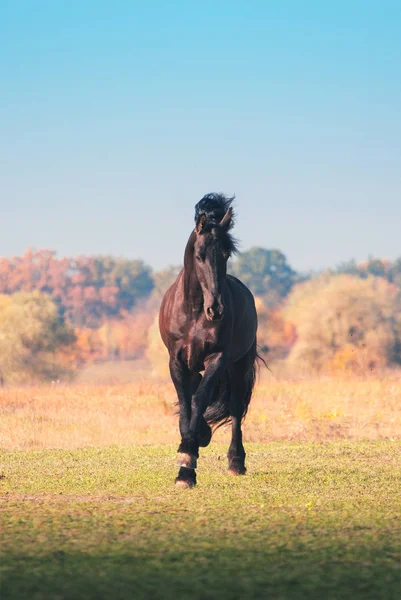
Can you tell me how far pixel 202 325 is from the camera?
10.0 m

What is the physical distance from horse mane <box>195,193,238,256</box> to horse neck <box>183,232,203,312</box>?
10.7 inches

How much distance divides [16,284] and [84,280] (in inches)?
450

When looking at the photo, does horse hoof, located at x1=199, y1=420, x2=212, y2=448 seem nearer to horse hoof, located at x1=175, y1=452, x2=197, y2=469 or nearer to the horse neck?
horse hoof, located at x1=175, y1=452, x2=197, y2=469

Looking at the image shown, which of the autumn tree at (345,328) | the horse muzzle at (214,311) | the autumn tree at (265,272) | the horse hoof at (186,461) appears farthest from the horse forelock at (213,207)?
the autumn tree at (265,272)

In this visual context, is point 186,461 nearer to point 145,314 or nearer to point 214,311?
point 214,311

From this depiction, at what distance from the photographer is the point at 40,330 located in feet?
178

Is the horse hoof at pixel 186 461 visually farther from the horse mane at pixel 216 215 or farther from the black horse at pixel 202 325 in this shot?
the horse mane at pixel 216 215

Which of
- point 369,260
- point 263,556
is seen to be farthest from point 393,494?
point 369,260

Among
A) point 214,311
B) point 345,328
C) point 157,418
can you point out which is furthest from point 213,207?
point 345,328

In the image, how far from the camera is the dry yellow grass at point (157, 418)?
16422 millimetres

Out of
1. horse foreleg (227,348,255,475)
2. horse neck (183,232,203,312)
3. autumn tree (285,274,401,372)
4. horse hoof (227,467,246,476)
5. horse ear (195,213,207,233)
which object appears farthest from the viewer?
autumn tree (285,274,401,372)

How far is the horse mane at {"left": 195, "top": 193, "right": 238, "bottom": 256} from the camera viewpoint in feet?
31.8

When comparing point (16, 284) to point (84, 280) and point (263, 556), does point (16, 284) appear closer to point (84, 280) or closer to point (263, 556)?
point (84, 280)

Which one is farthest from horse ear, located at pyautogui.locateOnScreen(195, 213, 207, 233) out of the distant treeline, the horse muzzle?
the distant treeline
